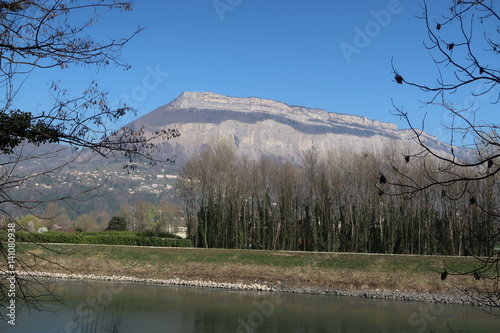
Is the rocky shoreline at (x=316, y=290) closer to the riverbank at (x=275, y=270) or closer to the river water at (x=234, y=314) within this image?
the riverbank at (x=275, y=270)

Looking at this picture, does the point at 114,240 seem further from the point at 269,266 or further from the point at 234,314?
the point at 234,314

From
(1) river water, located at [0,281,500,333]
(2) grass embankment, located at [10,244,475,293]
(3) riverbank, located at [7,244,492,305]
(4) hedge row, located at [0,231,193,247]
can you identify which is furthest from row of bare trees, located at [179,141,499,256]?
(1) river water, located at [0,281,500,333]

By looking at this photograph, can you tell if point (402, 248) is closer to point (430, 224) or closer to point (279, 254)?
point (430, 224)

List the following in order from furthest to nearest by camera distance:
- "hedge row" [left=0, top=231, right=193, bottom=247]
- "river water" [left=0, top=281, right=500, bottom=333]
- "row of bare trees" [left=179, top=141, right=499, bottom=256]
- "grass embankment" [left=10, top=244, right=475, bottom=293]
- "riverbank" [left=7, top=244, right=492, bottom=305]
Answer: "hedge row" [left=0, top=231, right=193, bottom=247] → "row of bare trees" [left=179, top=141, right=499, bottom=256] → "grass embankment" [left=10, top=244, right=475, bottom=293] → "riverbank" [left=7, top=244, right=492, bottom=305] → "river water" [left=0, top=281, right=500, bottom=333]

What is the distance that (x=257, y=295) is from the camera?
2512 centimetres

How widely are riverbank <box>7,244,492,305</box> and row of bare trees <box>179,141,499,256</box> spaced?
20.2ft

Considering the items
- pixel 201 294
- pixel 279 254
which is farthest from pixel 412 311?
pixel 279 254

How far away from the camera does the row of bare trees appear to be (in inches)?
1431

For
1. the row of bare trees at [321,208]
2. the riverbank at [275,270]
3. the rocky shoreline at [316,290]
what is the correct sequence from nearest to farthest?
the rocky shoreline at [316,290] < the riverbank at [275,270] < the row of bare trees at [321,208]

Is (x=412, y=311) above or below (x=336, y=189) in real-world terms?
below

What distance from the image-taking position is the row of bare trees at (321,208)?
36344 mm

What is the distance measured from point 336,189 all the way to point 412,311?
20608 mm

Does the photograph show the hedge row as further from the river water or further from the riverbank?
the river water

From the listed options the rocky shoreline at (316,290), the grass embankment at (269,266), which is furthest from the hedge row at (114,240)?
the rocky shoreline at (316,290)
